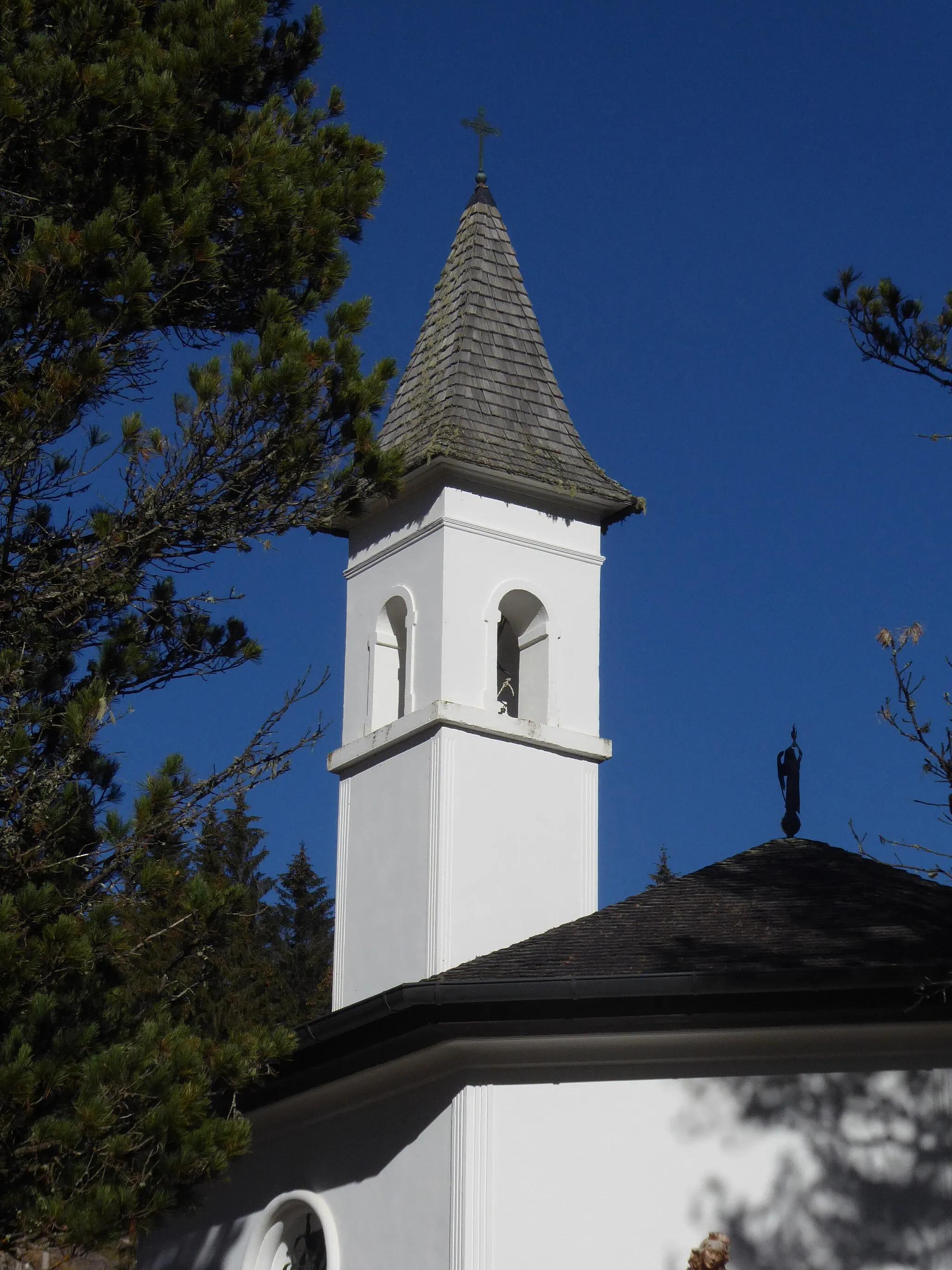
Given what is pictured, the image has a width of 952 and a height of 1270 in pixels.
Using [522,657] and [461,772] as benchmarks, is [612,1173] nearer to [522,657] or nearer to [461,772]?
[461,772]

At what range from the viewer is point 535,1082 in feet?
36.5

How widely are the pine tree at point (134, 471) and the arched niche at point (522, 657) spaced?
18.0ft

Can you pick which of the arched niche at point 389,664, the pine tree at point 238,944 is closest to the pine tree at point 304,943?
the pine tree at point 238,944

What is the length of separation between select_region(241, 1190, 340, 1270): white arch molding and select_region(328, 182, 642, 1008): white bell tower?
6.62 ft

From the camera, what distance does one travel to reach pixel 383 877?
49.7 feet

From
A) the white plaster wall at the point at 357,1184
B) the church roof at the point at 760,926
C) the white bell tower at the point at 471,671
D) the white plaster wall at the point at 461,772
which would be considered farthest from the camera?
the white bell tower at the point at 471,671

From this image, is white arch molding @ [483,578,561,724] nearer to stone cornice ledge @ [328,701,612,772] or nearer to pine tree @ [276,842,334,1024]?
stone cornice ledge @ [328,701,612,772]

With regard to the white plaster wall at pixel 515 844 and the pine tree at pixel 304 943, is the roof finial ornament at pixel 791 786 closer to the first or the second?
the white plaster wall at pixel 515 844

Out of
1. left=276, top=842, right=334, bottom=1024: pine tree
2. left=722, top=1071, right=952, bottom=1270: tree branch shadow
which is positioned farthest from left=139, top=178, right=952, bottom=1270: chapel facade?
left=276, top=842, right=334, bottom=1024: pine tree

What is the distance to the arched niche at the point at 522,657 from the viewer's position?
15.9 m

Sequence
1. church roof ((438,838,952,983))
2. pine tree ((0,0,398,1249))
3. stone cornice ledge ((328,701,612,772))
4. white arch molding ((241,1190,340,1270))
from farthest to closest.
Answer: stone cornice ledge ((328,701,612,772)), white arch molding ((241,1190,340,1270)), church roof ((438,838,952,983)), pine tree ((0,0,398,1249))

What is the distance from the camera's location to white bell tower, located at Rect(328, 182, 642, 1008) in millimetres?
14711

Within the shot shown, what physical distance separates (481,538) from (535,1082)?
594 cm

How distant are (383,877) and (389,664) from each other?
7.07ft
